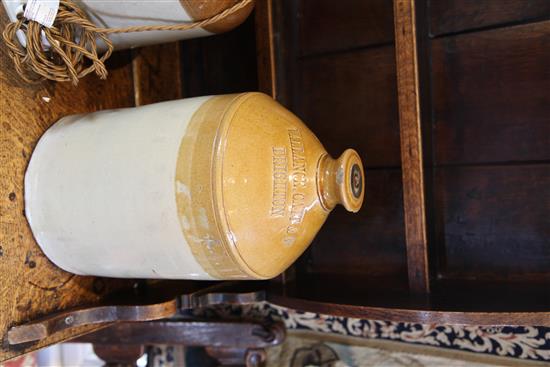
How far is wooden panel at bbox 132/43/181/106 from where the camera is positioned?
130cm

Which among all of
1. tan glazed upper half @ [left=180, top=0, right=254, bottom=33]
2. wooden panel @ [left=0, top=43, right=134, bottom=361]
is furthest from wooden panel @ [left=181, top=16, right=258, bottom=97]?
wooden panel @ [left=0, top=43, right=134, bottom=361]

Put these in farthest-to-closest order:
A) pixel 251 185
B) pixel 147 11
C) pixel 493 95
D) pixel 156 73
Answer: pixel 156 73 → pixel 493 95 → pixel 147 11 → pixel 251 185

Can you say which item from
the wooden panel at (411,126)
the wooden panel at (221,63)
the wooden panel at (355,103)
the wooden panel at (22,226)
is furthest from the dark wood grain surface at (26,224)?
the wooden panel at (411,126)

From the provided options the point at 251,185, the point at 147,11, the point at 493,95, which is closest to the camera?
the point at 251,185

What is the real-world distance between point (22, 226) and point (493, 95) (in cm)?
100

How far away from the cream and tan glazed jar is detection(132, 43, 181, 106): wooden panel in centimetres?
31

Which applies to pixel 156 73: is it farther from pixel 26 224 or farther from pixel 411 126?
pixel 411 126

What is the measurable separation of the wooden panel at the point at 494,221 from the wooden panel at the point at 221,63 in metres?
0.54

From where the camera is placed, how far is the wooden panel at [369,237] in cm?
122

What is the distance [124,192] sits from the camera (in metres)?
0.91

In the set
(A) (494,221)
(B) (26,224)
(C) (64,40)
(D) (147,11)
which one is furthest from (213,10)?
(A) (494,221)

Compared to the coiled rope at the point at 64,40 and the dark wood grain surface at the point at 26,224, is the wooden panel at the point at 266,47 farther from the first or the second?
the dark wood grain surface at the point at 26,224

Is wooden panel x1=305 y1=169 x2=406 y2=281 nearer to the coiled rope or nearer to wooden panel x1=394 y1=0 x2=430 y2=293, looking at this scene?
wooden panel x1=394 y1=0 x2=430 y2=293

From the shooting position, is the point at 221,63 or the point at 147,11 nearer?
the point at 147,11
